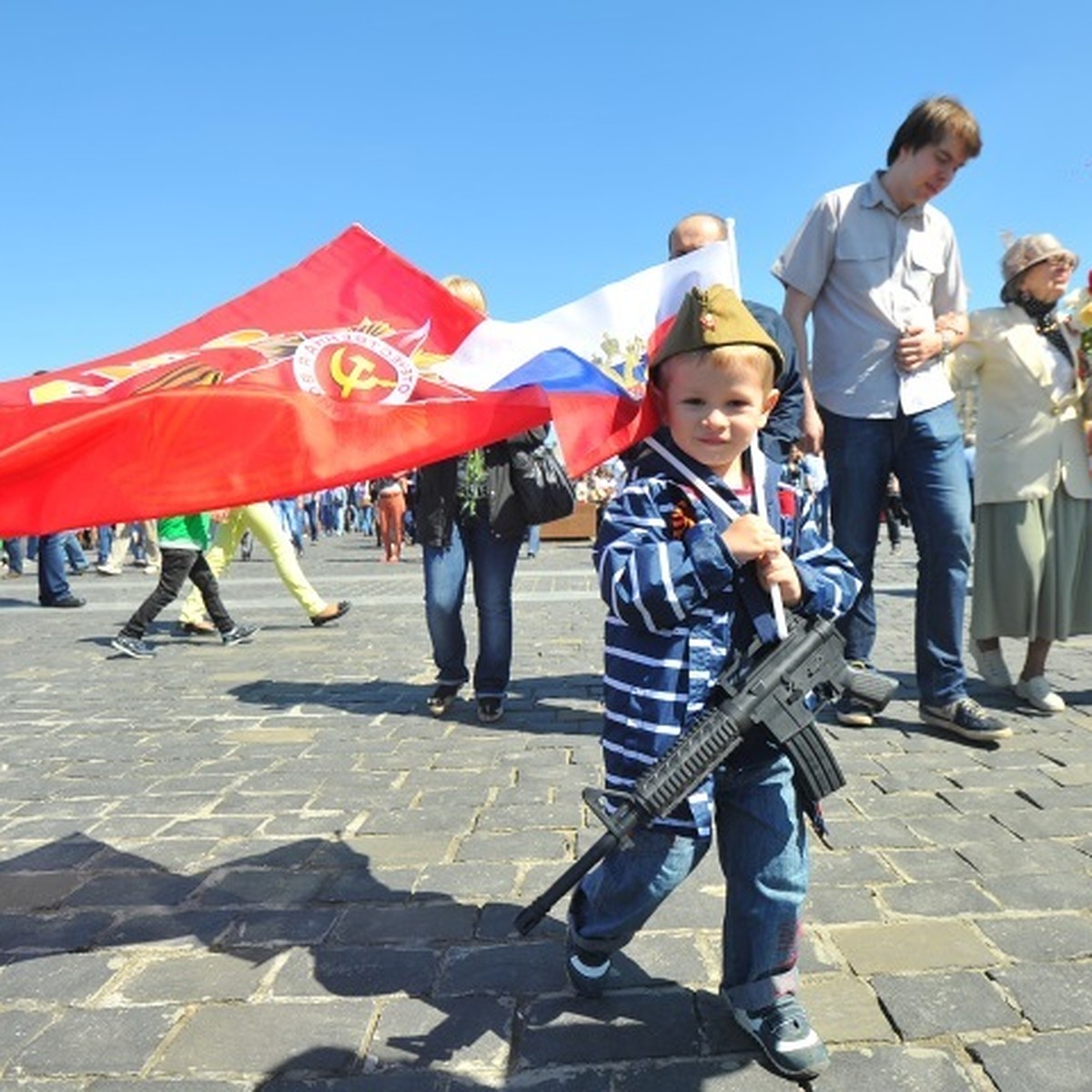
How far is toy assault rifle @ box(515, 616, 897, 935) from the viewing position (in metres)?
1.91

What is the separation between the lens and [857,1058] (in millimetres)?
1987

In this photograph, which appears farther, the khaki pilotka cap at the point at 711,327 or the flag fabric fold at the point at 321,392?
the flag fabric fold at the point at 321,392

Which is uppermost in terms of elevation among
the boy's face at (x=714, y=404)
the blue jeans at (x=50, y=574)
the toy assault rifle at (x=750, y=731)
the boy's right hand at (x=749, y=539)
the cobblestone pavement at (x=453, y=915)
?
the boy's face at (x=714, y=404)

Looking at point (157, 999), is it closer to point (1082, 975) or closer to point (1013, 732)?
point (1082, 975)

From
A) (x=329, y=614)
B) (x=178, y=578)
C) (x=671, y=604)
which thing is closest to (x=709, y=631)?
(x=671, y=604)

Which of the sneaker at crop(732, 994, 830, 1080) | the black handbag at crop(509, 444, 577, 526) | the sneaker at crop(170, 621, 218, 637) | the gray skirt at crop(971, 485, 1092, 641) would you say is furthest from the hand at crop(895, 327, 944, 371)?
the sneaker at crop(170, 621, 218, 637)

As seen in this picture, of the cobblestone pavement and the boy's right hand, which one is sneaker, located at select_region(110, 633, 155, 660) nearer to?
the cobblestone pavement

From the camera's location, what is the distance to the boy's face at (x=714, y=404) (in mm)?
2068

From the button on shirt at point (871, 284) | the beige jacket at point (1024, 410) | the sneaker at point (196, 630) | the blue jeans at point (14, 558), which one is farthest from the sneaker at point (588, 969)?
the blue jeans at point (14, 558)

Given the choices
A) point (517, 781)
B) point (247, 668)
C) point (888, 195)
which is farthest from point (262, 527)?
point (888, 195)

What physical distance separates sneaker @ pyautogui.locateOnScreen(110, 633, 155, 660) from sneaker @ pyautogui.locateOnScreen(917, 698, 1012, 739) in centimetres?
541

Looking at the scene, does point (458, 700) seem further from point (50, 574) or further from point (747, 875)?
point (50, 574)

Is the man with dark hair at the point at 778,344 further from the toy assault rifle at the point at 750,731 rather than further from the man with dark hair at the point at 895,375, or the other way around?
the toy assault rifle at the point at 750,731

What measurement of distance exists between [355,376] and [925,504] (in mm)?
2862
